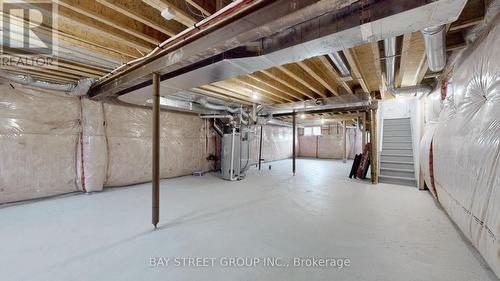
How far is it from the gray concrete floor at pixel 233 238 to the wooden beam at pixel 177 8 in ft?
6.86

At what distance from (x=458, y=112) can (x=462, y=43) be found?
93 cm

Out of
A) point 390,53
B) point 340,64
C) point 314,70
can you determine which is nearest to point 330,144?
point 314,70

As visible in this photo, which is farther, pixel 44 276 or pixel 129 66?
pixel 129 66

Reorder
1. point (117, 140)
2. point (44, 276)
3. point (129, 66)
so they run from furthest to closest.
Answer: point (117, 140), point (129, 66), point (44, 276)

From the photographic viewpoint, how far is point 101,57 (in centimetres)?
244

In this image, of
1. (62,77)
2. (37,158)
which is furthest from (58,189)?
(62,77)

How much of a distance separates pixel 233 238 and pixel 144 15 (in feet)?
7.53

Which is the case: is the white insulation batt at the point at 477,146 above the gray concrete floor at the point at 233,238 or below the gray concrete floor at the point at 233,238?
above

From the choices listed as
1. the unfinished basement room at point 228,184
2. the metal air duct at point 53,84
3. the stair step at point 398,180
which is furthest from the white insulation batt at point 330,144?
the metal air duct at point 53,84

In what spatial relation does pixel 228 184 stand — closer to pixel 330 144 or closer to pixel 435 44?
pixel 435 44

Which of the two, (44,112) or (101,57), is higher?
(101,57)

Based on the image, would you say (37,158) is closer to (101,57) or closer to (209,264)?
(101,57)

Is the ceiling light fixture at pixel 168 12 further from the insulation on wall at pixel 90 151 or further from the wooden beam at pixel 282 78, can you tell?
the insulation on wall at pixel 90 151

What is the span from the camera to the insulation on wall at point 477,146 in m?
1.34
